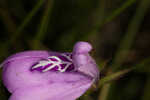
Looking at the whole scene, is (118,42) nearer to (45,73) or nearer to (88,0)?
(88,0)

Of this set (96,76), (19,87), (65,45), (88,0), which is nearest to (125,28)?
(88,0)

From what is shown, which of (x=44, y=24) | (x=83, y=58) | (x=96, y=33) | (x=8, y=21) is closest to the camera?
(x=83, y=58)

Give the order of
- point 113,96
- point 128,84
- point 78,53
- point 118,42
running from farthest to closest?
point 118,42
point 128,84
point 113,96
point 78,53

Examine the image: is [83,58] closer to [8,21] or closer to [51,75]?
[51,75]

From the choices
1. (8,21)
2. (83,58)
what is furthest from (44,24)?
(83,58)

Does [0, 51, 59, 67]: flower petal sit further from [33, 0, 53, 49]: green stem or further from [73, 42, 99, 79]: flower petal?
[33, 0, 53, 49]: green stem

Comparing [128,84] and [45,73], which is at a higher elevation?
[45,73]

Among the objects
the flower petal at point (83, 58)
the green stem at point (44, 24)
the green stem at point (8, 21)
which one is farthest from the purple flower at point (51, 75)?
the green stem at point (8, 21)
